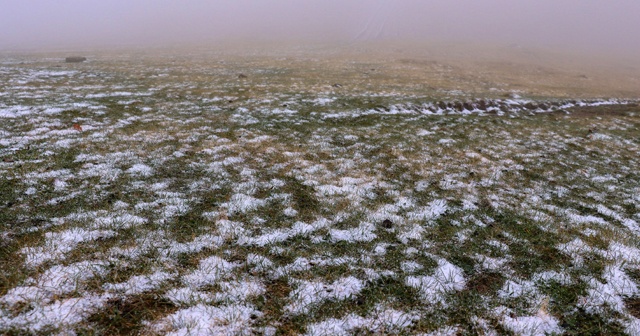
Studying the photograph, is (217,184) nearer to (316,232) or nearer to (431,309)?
(316,232)

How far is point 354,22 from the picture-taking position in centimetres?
13675

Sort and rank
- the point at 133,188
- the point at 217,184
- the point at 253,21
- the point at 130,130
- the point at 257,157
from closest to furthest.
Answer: the point at 133,188 → the point at 217,184 → the point at 257,157 → the point at 130,130 → the point at 253,21

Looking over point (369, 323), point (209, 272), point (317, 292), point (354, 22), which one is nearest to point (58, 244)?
point (209, 272)

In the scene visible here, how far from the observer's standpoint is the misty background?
10456 cm

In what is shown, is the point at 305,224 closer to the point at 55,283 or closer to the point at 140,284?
the point at 140,284

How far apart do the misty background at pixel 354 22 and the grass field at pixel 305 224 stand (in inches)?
3559

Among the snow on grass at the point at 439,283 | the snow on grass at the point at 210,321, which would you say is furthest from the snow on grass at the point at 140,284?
the snow on grass at the point at 439,283

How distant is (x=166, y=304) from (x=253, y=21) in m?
166

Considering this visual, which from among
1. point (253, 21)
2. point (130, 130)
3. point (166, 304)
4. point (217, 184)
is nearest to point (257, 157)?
point (217, 184)

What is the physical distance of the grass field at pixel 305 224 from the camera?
4.39m

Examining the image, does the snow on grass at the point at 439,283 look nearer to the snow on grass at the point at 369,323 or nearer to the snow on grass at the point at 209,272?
the snow on grass at the point at 369,323

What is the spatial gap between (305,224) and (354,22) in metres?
147

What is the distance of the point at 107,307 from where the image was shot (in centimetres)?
421

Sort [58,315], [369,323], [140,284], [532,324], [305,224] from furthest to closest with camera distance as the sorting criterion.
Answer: [305,224], [140,284], [532,324], [369,323], [58,315]
